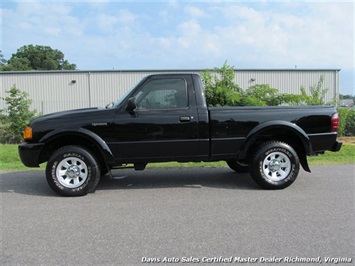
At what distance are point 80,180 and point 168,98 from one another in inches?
80.8

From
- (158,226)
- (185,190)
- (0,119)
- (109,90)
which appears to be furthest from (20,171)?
(109,90)

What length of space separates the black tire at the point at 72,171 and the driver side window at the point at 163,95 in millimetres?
1278

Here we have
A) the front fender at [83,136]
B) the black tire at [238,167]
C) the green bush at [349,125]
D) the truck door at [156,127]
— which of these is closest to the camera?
the front fender at [83,136]

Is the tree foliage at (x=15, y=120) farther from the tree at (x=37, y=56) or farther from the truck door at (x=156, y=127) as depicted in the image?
the tree at (x=37, y=56)

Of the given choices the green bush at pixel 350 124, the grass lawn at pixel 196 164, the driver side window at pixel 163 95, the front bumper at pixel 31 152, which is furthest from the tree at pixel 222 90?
the front bumper at pixel 31 152

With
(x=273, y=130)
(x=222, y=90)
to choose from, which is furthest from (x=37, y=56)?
(x=273, y=130)

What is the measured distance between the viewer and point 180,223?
169 inches

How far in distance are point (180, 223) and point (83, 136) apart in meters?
2.34

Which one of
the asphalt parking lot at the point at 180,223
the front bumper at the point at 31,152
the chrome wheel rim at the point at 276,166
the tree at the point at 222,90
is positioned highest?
the tree at the point at 222,90

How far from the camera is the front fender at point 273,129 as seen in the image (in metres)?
5.91

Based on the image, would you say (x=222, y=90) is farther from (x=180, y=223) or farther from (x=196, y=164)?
(x=180, y=223)

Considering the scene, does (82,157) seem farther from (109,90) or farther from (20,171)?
(109,90)

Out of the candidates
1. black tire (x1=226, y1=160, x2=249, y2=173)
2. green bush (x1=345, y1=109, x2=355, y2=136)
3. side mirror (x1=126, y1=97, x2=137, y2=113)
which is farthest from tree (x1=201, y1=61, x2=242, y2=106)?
side mirror (x1=126, y1=97, x2=137, y2=113)

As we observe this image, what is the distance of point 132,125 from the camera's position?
226 inches
